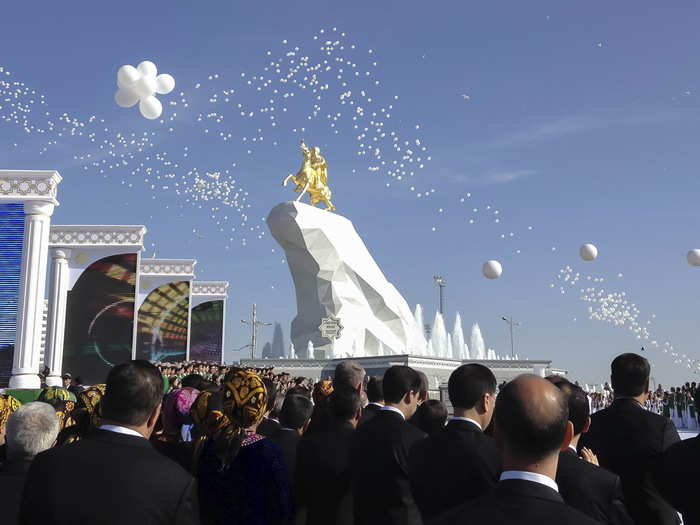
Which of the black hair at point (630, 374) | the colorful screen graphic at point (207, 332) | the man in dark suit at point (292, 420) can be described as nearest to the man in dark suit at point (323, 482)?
the man in dark suit at point (292, 420)

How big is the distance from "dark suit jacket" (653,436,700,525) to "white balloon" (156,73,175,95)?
51.2 feet

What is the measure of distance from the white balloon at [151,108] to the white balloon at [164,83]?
12.3 inches

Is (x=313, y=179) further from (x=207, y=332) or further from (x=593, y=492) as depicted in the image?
(x=593, y=492)

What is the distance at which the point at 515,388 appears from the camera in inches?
83.0

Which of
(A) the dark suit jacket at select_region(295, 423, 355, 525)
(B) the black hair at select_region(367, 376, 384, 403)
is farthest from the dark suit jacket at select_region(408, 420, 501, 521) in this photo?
(B) the black hair at select_region(367, 376, 384, 403)

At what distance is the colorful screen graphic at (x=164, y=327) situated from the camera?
108ft

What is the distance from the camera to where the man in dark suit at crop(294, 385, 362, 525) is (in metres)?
4.63

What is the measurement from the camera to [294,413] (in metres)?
5.05

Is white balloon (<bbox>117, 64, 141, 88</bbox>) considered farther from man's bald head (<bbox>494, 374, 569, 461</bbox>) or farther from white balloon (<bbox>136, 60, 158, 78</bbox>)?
man's bald head (<bbox>494, 374, 569, 461</bbox>)

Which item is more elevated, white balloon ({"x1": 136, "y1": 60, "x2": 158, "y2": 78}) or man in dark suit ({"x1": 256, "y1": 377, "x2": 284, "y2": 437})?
white balloon ({"x1": 136, "y1": 60, "x2": 158, "y2": 78})

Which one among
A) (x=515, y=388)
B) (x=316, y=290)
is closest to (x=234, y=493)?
(x=515, y=388)

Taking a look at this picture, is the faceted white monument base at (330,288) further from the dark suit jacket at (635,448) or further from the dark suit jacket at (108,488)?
the dark suit jacket at (108,488)

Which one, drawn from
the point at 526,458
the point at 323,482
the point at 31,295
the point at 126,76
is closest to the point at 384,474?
the point at 323,482

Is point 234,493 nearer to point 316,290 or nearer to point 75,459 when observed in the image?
point 75,459
